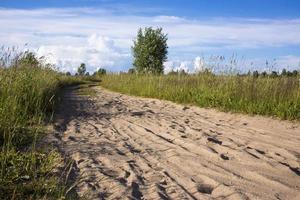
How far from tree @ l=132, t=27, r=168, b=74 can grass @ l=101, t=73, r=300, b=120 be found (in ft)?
81.5

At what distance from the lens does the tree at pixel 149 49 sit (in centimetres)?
4172

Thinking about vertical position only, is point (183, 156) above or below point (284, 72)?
below

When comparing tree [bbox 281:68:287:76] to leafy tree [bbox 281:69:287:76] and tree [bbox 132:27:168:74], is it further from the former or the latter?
tree [bbox 132:27:168:74]

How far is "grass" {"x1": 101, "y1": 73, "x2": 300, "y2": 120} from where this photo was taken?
400 inches

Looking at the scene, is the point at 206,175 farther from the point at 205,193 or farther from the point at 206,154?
the point at 206,154

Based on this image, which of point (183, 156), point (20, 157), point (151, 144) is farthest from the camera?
point (151, 144)

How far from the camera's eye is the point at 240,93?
1176 cm

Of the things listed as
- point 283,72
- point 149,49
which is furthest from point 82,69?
point 283,72

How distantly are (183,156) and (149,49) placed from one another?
3560 centimetres

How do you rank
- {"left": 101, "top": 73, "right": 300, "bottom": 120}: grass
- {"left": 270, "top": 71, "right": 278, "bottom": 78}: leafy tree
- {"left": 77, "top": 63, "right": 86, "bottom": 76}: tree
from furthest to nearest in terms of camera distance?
{"left": 77, "top": 63, "right": 86, "bottom": 76}: tree
{"left": 270, "top": 71, "right": 278, "bottom": 78}: leafy tree
{"left": 101, "top": 73, "right": 300, "bottom": 120}: grass

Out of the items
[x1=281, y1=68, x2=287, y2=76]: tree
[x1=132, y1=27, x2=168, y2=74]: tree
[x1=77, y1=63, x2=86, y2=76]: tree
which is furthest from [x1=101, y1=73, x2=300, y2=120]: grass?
[x1=77, y1=63, x2=86, y2=76]: tree

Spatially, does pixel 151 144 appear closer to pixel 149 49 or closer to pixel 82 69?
pixel 149 49

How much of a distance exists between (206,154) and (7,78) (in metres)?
3.47

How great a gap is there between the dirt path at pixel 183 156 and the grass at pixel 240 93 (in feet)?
1.79
